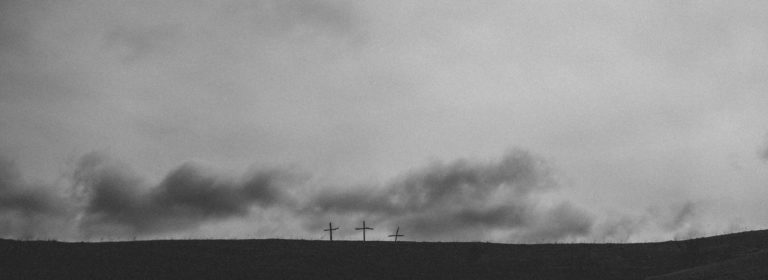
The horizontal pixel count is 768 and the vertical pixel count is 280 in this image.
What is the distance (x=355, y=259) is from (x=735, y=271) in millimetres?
25398

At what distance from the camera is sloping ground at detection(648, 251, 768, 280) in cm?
3042

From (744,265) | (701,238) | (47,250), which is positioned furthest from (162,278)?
(701,238)

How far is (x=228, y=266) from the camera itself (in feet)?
144

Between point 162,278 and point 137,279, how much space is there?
147 cm

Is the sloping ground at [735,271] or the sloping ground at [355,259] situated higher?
the sloping ground at [355,259]

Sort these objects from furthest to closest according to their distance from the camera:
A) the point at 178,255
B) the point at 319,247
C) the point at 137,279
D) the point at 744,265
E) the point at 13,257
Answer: the point at 319,247, the point at 178,255, the point at 13,257, the point at 137,279, the point at 744,265

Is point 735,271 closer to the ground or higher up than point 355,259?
closer to the ground

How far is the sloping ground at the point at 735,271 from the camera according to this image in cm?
3042

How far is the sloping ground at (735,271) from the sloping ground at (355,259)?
9.99 m

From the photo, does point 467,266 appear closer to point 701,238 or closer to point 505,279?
point 505,279

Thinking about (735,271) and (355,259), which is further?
(355,259)

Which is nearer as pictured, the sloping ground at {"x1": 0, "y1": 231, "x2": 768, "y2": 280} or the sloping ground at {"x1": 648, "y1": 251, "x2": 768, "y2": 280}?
the sloping ground at {"x1": 648, "y1": 251, "x2": 768, "y2": 280}

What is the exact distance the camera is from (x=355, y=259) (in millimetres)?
47656

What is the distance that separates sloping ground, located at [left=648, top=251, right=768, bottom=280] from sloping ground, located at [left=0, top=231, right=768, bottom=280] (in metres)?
9.99
